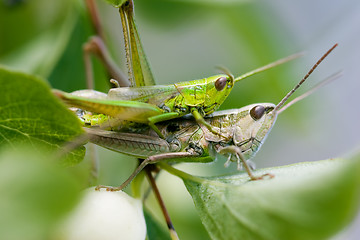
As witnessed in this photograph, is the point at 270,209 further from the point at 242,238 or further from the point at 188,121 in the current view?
the point at 188,121

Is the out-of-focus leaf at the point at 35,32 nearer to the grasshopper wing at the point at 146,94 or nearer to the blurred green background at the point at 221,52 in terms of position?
the blurred green background at the point at 221,52

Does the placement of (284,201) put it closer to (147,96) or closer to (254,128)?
(254,128)

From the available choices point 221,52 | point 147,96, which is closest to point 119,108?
point 147,96

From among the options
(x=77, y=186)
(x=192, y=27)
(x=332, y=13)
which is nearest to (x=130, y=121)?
(x=77, y=186)

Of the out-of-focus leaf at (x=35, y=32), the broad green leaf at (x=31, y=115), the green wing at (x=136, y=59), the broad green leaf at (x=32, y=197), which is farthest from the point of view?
the out-of-focus leaf at (x=35, y=32)

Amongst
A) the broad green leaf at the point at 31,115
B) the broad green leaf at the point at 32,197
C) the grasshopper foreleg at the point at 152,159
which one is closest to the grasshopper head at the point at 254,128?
the grasshopper foreleg at the point at 152,159

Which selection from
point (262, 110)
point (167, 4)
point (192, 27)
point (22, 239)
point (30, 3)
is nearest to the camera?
point (22, 239)

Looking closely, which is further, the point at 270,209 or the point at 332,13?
the point at 332,13
